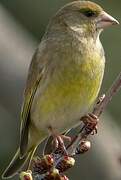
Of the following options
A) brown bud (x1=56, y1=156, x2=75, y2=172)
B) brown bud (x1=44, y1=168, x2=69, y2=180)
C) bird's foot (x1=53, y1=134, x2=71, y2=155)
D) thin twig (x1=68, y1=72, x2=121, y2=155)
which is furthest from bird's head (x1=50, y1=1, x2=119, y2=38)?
brown bud (x1=44, y1=168, x2=69, y2=180)

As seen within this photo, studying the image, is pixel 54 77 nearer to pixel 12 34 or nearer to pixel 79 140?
pixel 79 140

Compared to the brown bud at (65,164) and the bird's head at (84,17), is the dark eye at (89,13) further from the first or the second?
the brown bud at (65,164)

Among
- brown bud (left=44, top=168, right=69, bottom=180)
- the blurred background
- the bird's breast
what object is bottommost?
the blurred background

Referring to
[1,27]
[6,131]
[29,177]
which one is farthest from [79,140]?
[6,131]

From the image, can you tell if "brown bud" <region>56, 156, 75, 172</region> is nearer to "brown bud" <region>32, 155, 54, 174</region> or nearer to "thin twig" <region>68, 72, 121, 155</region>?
"brown bud" <region>32, 155, 54, 174</region>

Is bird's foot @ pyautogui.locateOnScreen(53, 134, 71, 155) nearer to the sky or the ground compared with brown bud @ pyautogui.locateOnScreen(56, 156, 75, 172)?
nearer to the ground

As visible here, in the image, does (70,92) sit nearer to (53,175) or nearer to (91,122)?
(91,122)

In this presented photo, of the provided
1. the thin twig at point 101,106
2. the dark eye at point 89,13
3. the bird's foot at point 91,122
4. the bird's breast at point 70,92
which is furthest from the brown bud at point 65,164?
the dark eye at point 89,13

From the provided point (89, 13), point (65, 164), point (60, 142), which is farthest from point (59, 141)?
point (89, 13)
